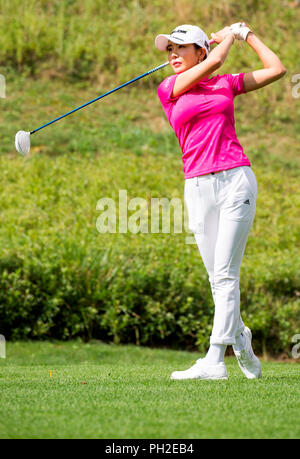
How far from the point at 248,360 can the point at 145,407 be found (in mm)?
1213

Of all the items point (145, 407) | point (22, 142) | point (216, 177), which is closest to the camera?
point (145, 407)

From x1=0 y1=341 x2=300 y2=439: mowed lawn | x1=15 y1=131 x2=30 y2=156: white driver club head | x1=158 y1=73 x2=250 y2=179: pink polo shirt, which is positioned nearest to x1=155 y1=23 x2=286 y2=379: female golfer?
x1=158 y1=73 x2=250 y2=179: pink polo shirt

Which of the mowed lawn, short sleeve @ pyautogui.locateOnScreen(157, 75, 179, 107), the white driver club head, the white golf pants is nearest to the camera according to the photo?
the mowed lawn

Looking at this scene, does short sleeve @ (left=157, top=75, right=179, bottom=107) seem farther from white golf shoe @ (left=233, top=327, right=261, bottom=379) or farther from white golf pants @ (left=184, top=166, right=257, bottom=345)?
white golf shoe @ (left=233, top=327, right=261, bottom=379)

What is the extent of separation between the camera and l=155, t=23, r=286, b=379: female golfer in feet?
12.9

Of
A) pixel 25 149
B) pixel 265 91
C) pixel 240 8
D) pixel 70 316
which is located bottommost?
pixel 70 316

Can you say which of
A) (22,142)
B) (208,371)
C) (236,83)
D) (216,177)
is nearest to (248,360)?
(208,371)

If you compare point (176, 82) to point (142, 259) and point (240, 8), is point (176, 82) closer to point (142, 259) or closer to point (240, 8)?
point (142, 259)

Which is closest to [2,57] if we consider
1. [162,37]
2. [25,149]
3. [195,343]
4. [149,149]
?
[149,149]

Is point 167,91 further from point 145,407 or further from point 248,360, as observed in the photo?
point 145,407

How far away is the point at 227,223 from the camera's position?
3943 mm

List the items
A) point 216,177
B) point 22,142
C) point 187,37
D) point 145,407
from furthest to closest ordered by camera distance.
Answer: point 22,142 < point 187,37 < point 216,177 < point 145,407

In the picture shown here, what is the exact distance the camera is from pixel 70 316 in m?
8.23
